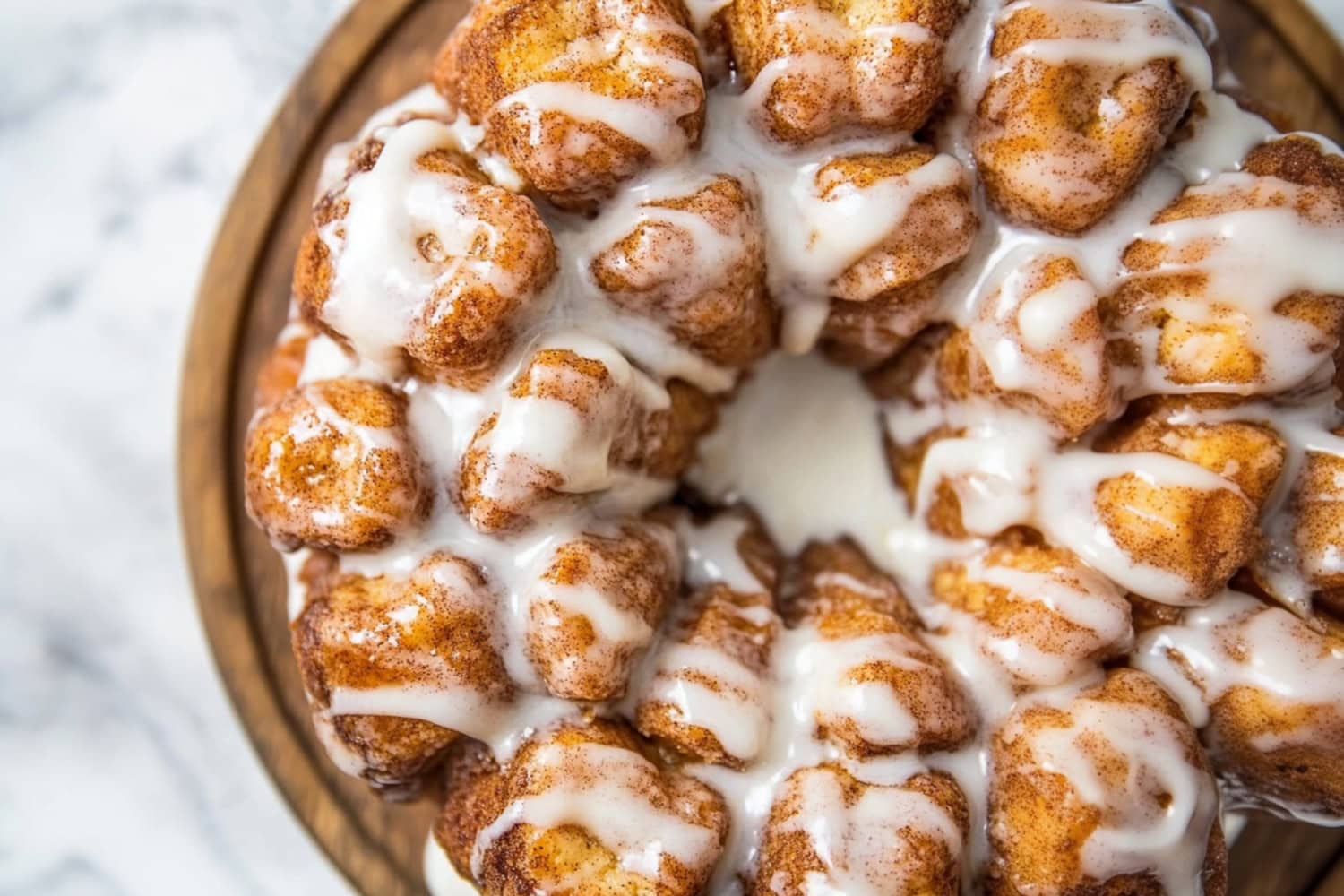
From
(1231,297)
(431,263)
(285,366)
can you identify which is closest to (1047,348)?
(1231,297)

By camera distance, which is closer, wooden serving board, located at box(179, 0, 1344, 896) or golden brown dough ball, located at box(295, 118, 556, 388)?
golden brown dough ball, located at box(295, 118, 556, 388)

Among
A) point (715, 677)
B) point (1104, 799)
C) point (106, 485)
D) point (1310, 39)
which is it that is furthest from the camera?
point (106, 485)

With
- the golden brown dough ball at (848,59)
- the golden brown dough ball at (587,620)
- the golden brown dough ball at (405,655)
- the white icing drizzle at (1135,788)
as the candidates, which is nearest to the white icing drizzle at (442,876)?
the golden brown dough ball at (405,655)

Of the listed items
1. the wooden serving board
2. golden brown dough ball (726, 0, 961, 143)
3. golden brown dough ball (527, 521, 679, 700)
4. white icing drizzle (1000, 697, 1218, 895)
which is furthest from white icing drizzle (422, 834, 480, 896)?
golden brown dough ball (726, 0, 961, 143)

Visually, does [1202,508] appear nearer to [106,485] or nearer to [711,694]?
[711,694]

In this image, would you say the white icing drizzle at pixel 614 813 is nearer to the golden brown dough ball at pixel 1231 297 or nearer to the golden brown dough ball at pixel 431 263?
the golden brown dough ball at pixel 431 263

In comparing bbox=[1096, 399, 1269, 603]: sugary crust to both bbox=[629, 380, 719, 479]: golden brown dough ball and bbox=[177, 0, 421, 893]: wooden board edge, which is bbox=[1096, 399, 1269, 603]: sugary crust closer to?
bbox=[629, 380, 719, 479]: golden brown dough ball
